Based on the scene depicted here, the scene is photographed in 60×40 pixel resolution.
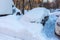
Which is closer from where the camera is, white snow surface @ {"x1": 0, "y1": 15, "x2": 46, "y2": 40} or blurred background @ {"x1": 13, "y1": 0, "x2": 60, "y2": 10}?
white snow surface @ {"x1": 0, "y1": 15, "x2": 46, "y2": 40}

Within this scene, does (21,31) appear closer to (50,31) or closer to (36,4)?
(50,31)

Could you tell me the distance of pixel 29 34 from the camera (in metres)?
1.02

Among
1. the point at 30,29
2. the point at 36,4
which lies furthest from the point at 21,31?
the point at 36,4

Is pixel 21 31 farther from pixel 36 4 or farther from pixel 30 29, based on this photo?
pixel 36 4

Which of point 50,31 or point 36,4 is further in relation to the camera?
point 36,4

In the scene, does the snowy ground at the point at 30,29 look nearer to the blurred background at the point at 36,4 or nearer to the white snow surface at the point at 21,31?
the white snow surface at the point at 21,31

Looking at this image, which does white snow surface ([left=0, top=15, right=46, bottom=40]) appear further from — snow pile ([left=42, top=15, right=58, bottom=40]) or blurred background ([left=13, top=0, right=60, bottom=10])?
blurred background ([left=13, top=0, right=60, bottom=10])

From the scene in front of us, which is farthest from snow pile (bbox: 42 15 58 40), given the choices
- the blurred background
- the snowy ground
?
the blurred background

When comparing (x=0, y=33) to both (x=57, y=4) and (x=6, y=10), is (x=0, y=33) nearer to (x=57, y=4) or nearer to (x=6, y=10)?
(x=6, y=10)

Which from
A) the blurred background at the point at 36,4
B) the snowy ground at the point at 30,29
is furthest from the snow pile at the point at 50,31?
the blurred background at the point at 36,4

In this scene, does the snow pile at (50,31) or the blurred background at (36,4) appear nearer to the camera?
the snow pile at (50,31)

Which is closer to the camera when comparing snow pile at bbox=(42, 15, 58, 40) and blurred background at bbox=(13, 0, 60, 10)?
snow pile at bbox=(42, 15, 58, 40)

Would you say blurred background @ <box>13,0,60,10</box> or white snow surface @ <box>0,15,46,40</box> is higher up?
blurred background @ <box>13,0,60,10</box>

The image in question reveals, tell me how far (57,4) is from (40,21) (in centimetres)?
59
